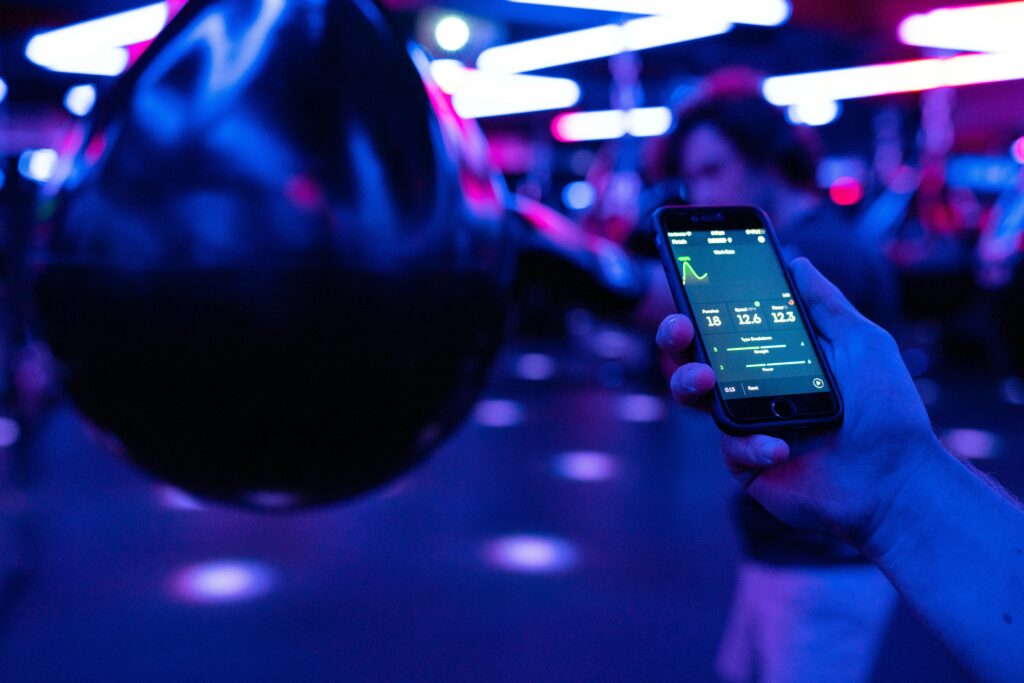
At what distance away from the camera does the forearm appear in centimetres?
65

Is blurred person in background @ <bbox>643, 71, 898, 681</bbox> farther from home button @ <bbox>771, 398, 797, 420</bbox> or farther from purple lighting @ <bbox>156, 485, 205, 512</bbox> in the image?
purple lighting @ <bbox>156, 485, 205, 512</bbox>

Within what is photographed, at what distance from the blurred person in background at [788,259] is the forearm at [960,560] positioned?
45 cm

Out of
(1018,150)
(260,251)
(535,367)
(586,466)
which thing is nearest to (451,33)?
(260,251)

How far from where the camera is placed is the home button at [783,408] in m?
0.72

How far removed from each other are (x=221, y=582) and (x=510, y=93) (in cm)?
703

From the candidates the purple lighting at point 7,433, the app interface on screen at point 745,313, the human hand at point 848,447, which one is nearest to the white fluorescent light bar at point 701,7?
the purple lighting at point 7,433

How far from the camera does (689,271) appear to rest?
2.64 ft

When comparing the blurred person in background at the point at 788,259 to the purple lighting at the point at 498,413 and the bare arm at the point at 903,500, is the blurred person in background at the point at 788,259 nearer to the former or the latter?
the bare arm at the point at 903,500

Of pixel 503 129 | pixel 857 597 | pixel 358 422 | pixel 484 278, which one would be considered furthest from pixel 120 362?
pixel 503 129

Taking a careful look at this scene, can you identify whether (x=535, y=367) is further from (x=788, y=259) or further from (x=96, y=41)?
(x=788, y=259)

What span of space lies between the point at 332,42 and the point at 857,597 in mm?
920

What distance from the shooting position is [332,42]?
0.91m

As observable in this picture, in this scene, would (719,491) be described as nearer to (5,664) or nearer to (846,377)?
(5,664)

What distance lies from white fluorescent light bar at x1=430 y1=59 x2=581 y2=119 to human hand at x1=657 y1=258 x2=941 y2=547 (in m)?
6.86
